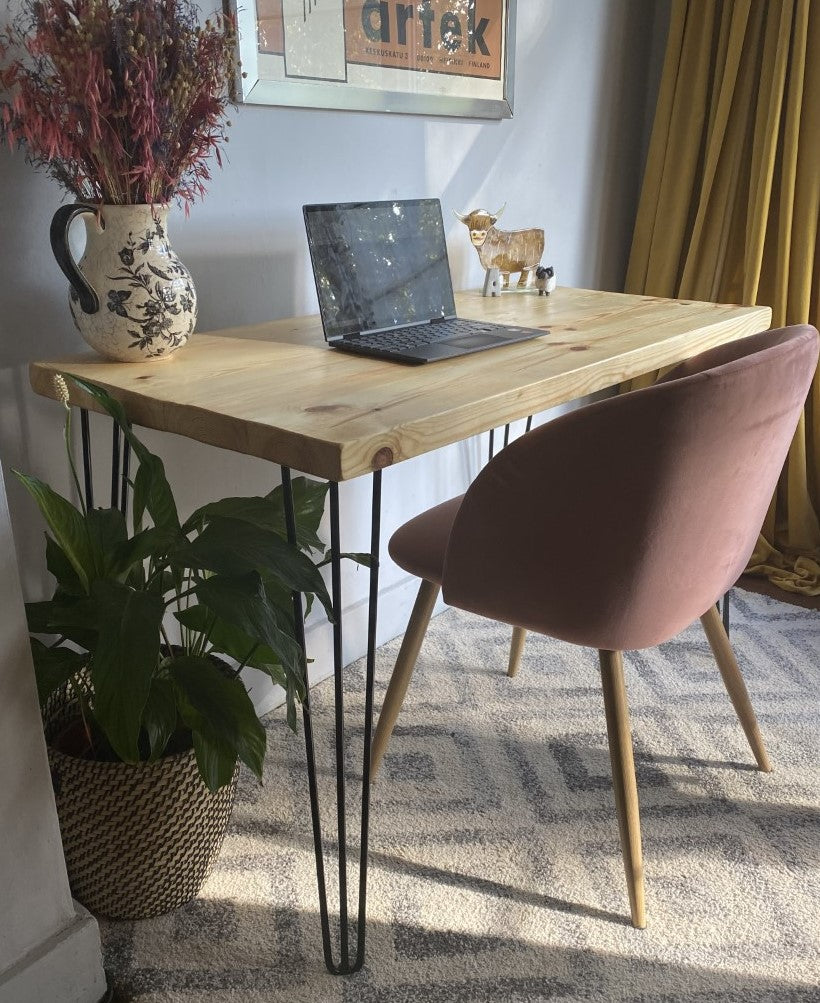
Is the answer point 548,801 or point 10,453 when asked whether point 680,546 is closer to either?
point 548,801

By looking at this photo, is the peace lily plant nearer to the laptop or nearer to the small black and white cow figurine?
the laptop

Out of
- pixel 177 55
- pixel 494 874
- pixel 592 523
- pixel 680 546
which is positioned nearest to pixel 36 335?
pixel 177 55

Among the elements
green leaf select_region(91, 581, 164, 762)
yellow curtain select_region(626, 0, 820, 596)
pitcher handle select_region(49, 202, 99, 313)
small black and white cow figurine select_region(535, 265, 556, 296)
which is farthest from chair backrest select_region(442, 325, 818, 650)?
yellow curtain select_region(626, 0, 820, 596)

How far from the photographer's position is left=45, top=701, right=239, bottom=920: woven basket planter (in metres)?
1.15

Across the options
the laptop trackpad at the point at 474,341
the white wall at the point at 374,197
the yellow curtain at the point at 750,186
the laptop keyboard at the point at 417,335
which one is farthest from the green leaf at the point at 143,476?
the yellow curtain at the point at 750,186

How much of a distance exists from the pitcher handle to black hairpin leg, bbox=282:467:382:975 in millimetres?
362

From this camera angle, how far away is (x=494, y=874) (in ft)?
4.48

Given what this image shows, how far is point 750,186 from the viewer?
2158mm

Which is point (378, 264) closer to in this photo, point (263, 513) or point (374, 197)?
point (374, 197)

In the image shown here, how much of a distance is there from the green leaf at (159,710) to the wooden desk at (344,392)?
0.17 metres

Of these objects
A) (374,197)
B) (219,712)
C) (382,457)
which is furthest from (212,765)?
(374,197)

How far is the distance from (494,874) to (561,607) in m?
0.48

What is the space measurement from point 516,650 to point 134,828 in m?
0.92

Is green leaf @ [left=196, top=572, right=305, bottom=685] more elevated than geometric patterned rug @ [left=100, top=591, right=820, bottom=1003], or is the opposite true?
green leaf @ [left=196, top=572, right=305, bottom=685]
